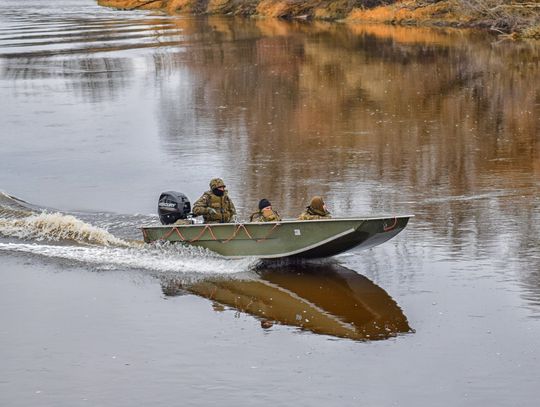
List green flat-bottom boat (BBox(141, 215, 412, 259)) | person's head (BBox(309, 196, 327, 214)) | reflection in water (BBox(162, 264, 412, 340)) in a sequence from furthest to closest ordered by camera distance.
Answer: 1. person's head (BBox(309, 196, 327, 214))
2. green flat-bottom boat (BBox(141, 215, 412, 259))
3. reflection in water (BBox(162, 264, 412, 340))

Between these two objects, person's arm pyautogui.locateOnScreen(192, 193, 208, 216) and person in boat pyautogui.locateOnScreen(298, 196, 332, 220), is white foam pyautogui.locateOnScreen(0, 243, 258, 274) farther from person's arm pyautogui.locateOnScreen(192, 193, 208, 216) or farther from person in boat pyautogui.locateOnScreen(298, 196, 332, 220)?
person in boat pyautogui.locateOnScreen(298, 196, 332, 220)

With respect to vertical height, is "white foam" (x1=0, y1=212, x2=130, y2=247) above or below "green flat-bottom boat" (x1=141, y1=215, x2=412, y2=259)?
below

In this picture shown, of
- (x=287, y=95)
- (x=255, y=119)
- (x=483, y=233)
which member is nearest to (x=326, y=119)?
(x=255, y=119)

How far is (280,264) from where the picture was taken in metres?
20.0

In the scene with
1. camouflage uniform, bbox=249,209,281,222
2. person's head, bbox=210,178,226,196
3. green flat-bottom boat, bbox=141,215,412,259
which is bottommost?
green flat-bottom boat, bbox=141,215,412,259

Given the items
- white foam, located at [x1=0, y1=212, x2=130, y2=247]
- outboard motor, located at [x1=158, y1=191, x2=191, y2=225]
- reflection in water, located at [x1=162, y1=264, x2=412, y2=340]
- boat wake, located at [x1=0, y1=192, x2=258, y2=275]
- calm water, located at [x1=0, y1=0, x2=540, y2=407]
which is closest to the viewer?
calm water, located at [x1=0, y1=0, x2=540, y2=407]

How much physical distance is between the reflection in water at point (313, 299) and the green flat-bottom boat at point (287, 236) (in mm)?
445

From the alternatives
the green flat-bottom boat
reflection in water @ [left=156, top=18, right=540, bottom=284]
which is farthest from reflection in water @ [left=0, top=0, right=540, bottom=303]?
the green flat-bottom boat

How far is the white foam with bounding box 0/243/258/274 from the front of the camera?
19797 mm

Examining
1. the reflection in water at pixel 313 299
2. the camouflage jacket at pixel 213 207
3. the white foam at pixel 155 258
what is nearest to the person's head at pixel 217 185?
the camouflage jacket at pixel 213 207

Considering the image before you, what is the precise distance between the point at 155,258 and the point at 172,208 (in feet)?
3.25

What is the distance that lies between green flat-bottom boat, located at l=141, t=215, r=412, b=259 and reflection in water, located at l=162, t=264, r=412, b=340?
445 millimetres

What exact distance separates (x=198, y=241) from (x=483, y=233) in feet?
18.9

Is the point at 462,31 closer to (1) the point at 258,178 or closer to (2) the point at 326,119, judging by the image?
(2) the point at 326,119
